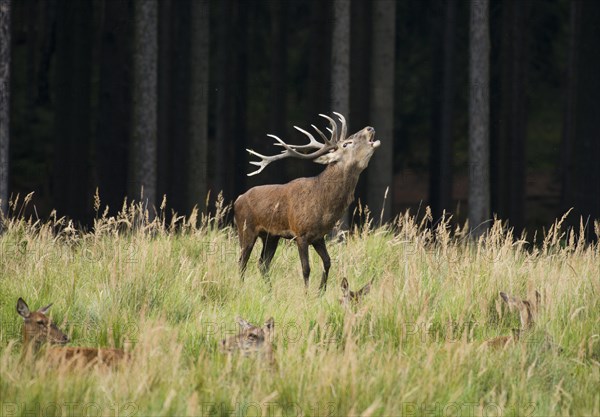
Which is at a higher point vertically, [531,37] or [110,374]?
[531,37]

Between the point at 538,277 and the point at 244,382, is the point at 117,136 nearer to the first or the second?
the point at 538,277

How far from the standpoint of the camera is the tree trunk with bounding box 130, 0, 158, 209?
17703mm

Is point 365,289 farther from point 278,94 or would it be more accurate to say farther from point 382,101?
point 278,94

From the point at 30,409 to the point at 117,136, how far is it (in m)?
12.5

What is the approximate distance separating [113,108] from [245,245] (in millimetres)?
8061

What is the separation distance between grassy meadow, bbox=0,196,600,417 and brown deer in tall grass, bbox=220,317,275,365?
0.14m

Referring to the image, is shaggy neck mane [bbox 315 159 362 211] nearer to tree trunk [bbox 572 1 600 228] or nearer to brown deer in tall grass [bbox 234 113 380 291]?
brown deer in tall grass [bbox 234 113 380 291]

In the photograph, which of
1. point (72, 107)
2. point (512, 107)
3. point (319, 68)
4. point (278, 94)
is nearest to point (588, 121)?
point (512, 107)

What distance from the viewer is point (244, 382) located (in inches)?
246

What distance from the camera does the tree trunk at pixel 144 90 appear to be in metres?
17.7

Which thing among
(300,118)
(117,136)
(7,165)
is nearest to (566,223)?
(117,136)

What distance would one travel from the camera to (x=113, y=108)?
17750 millimetres

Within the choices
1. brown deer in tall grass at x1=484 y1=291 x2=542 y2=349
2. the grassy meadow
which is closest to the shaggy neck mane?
the grassy meadow

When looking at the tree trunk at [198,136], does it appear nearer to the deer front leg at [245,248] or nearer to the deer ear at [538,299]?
the deer front leg at [245,248]
